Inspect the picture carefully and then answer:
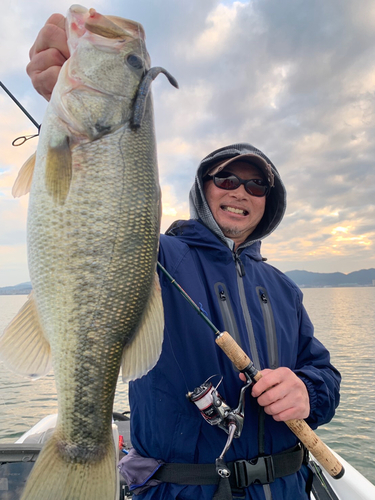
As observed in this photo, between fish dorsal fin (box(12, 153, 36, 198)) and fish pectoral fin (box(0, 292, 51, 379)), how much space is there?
1.83ft

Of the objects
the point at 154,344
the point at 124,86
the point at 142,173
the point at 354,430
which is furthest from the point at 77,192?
the point at 354,430

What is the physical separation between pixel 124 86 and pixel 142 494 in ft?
7.67

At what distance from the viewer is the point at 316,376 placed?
97.8 inches

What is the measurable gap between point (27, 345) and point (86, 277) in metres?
0.44

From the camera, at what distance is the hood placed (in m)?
2.96

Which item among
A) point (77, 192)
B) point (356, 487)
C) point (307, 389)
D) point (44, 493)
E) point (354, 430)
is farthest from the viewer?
point (354, 430)

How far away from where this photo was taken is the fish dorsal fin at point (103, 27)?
1.85m

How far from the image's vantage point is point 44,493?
1.42m

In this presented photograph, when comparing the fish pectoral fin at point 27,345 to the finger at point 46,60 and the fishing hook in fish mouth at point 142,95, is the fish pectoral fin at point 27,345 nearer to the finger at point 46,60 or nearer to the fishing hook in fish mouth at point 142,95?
the fishing hook in fish mouth at point 142,95

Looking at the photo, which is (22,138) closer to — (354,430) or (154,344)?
(154,344)

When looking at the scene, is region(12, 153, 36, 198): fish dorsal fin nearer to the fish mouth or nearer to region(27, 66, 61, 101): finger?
region(27, 66, 61, 101): finger

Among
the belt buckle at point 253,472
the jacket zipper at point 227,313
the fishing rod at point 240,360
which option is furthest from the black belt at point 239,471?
the jacket zipper at point 227,313

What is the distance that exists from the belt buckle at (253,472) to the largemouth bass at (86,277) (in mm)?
911

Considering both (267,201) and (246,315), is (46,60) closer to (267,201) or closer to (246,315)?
(246,315)
